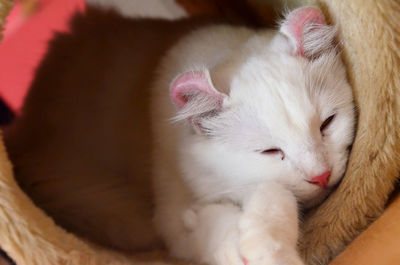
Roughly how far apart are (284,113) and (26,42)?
38.1 inches

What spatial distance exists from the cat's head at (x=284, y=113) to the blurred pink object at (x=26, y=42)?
0.71 metres

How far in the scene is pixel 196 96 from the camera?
909 millimetres

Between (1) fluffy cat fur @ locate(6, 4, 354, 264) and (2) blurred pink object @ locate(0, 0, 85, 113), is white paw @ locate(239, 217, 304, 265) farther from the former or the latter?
(2) blurred pink object @ locate(0, 0, 85, 113)

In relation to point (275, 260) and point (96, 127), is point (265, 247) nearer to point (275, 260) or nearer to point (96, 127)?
point (275, 260)

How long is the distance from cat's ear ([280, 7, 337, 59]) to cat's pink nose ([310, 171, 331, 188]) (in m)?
A: 0.28

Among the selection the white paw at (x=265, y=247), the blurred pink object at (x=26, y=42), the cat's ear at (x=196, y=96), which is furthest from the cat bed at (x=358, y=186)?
the blurred pink object at (x=26, y=42)

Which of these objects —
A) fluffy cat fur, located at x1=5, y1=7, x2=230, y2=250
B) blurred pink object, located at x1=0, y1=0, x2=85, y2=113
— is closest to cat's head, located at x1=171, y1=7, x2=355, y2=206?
fluffy cat fur, located at x1=5, y1=7, x2=230, y2=250

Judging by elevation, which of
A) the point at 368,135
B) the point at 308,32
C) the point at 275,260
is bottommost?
the point at 275,260

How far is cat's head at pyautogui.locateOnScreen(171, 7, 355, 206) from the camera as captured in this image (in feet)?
2.84

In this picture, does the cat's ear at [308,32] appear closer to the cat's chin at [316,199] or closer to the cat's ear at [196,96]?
the cat's ear at [196,96]

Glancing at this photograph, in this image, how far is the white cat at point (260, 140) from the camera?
85 cm

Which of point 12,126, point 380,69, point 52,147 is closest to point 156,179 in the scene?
point 52,147

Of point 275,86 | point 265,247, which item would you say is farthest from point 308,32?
point 265,247

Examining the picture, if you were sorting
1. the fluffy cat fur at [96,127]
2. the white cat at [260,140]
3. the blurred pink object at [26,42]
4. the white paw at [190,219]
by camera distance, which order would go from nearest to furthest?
the white cat at [260,140] < the white paw at [190,219] < the fluffy cat fur at [96,127] < the blurred pink object at [26,42]
